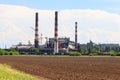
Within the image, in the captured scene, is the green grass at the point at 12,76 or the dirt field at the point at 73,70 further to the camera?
the dirt field at the point at 73,70

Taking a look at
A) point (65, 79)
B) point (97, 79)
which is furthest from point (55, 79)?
point (97, 79)

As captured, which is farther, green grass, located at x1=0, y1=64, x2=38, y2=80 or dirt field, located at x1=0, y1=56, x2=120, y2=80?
dirt field, located at x1=0, y1=56, x2=120, y2=80

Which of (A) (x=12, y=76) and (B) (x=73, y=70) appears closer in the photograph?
(A) (x=12, y=76)

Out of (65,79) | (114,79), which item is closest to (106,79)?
(114,79)

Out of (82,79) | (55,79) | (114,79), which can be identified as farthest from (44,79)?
(114,79)

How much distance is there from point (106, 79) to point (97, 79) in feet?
2.44

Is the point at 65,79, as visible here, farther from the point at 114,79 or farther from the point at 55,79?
the point at 114,79

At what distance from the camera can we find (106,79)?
34.9 m

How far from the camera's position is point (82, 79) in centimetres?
3447

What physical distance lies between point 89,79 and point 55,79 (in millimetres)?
2821

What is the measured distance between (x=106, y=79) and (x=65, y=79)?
11.6 ft

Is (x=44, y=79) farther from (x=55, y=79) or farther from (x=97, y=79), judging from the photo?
(x=97, y=79)

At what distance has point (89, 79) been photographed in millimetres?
34750

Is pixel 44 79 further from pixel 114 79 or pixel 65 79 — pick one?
pixel 114 79
